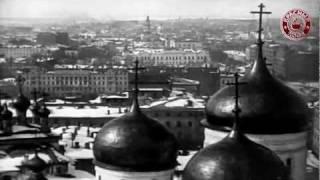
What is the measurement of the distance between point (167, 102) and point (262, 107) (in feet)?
42.1

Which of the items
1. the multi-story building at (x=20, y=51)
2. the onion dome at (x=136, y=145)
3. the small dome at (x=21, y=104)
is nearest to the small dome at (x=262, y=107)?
the onion dome at (x=136, y=145)

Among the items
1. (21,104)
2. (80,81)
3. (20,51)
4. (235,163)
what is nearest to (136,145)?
(235,163)

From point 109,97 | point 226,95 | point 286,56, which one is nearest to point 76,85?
point 109,97

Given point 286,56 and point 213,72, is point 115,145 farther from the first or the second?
point 213,72

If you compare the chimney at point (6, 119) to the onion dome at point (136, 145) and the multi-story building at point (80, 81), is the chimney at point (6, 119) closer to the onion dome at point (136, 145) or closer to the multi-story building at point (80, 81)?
the onion dome at point (136, 145)

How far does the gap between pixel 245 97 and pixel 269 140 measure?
0.43 metres

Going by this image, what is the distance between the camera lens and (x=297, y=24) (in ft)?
20.4

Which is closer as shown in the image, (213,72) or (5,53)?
(5,53)

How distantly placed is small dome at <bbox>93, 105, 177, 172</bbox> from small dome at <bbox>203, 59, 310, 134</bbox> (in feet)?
2.26

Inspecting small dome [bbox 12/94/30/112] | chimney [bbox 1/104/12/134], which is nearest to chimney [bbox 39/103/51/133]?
small dome [bbox 12/94/30/112]

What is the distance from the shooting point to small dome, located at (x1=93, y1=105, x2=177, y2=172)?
575 centimetres

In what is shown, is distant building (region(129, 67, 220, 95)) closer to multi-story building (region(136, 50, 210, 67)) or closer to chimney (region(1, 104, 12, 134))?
multi-story building (region(136, 50, 210, 67))

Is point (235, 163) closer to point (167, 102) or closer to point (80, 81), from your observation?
point (167, 102)

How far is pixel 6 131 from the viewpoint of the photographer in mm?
11164
